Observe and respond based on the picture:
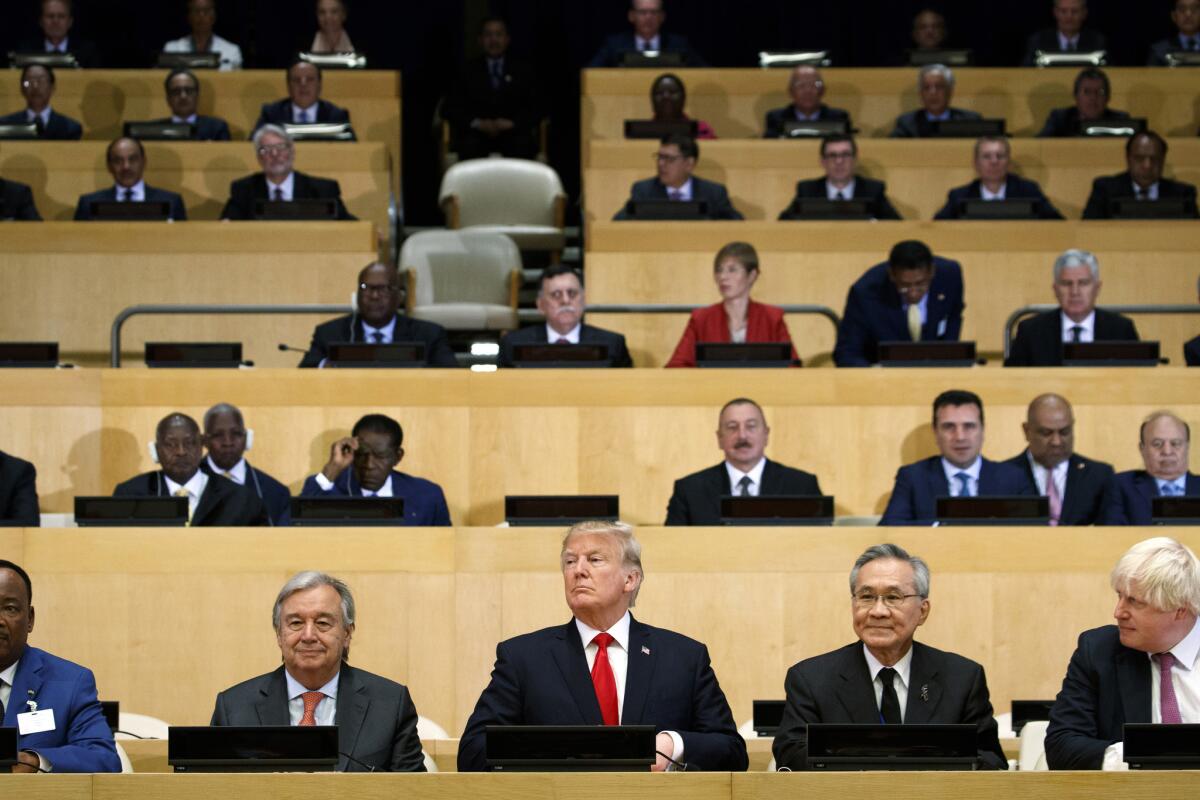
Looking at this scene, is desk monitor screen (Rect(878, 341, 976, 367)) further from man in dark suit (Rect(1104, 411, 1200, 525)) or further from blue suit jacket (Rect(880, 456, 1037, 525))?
man in dark suit (Rect(1104, 411, 1200, 525))

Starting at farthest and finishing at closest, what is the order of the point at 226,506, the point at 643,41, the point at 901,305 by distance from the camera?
the point at 643,41, the point at 901,305, the point at 226,506

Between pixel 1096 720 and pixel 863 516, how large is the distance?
2368mm

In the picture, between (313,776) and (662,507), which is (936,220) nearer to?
(662,507)

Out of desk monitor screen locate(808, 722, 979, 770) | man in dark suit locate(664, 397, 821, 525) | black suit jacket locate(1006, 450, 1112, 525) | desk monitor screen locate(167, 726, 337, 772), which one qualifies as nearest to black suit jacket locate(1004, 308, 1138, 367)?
black suit jacket locate(1006, 450, 1112, 525)

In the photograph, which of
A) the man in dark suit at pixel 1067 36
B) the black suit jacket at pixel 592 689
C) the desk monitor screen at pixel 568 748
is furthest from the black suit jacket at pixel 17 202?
the desk monitor screen at pixel 568 748

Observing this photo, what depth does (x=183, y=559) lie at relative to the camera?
4824 millimetres

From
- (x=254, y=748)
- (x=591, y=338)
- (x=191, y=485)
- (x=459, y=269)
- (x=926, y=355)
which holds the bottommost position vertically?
(x=254, y=748)

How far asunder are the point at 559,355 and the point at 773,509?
137 cm

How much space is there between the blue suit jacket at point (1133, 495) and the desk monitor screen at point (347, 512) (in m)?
2.07

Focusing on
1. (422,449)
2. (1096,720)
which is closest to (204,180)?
(422,449)

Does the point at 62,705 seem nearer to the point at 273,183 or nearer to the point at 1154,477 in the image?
the point at 1154,477

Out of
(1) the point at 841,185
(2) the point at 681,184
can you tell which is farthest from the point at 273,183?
(1) the point at 841,185

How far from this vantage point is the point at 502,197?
8609 millimetres

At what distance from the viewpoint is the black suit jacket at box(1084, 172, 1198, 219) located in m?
7.81
